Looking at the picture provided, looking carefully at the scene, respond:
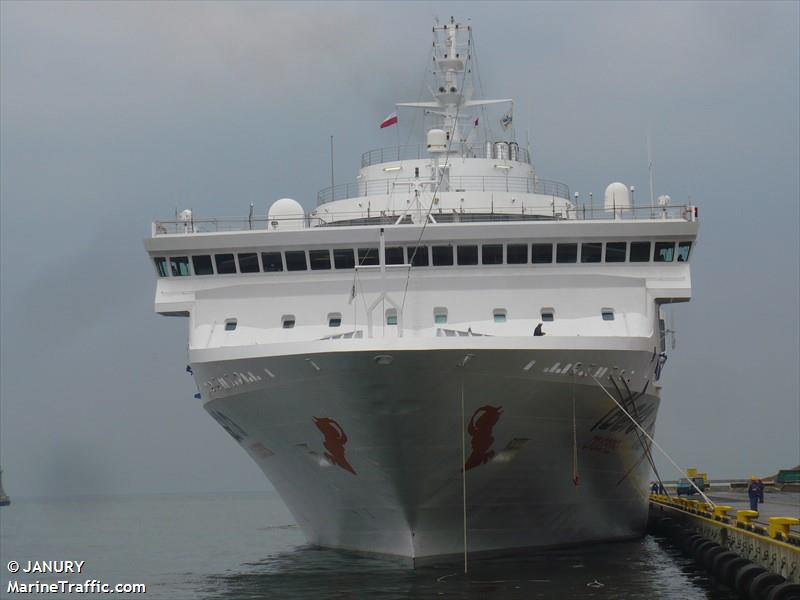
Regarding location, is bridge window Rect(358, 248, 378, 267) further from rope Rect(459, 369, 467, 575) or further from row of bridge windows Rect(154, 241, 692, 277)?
rope Rect(459, 369, 467, 575)

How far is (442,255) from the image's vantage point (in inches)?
1016

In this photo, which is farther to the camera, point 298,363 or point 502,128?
point 502,128

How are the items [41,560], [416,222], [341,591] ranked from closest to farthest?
1. [341,591]
2. [416,222]
3. [41,560]

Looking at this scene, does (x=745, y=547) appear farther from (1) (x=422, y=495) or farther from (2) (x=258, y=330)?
(2) (x=258, y=330)

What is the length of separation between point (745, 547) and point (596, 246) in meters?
6.80

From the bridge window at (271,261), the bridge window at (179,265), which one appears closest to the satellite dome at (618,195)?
the bridge window at (271,261)

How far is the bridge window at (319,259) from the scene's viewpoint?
26.1 m

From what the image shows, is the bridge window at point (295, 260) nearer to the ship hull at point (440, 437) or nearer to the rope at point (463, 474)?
the ship hull at point (440, 437)

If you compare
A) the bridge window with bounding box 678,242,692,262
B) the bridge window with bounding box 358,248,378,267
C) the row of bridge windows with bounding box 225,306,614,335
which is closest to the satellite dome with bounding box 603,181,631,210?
the bridge window with bounding box 678,242,692,262

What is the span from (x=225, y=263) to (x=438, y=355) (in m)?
7.45

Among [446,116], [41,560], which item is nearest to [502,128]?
[446,116]

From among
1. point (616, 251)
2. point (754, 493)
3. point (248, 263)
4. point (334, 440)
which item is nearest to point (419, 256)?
point (248, 263)

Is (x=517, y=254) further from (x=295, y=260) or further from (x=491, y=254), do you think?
(x=295, y=260)

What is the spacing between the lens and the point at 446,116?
33781 mm
